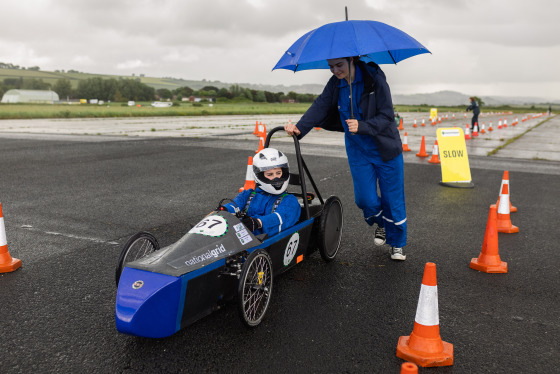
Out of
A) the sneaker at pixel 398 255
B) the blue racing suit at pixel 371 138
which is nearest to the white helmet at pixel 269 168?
the blue racing suit at pixel 371 138

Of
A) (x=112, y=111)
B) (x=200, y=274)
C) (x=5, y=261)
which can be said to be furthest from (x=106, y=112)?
(x=200, y=274)

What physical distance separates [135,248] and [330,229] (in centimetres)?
196

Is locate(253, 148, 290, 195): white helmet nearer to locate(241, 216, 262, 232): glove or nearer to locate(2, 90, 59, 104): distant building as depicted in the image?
locate(241, 216, 262, 232): glove

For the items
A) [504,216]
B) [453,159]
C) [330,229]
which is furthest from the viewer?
[453,159]

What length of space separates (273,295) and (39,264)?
247cm

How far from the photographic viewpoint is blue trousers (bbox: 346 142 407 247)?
15.6 ft

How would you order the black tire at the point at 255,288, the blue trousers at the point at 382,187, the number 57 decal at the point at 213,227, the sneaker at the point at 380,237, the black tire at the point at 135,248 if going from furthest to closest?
the sneaker at the point at 380,237 → the blue trousers at the point at 382,187 → the black tire at the point at 135,248 → the number 57 decal at the point at 213,227 → the black tire at the point at 255,288

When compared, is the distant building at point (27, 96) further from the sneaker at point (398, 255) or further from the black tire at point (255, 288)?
the black tire at point (255, 288)

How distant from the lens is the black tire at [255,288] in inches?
129

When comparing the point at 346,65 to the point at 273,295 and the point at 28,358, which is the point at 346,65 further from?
the point at 28,358

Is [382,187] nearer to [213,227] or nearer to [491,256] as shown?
[491,256]

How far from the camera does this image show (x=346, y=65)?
445 centimetres

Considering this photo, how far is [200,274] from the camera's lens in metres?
3.18

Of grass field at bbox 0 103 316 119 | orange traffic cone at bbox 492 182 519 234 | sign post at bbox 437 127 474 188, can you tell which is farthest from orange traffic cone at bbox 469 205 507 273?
grass field at bbox 0 103 316 119
